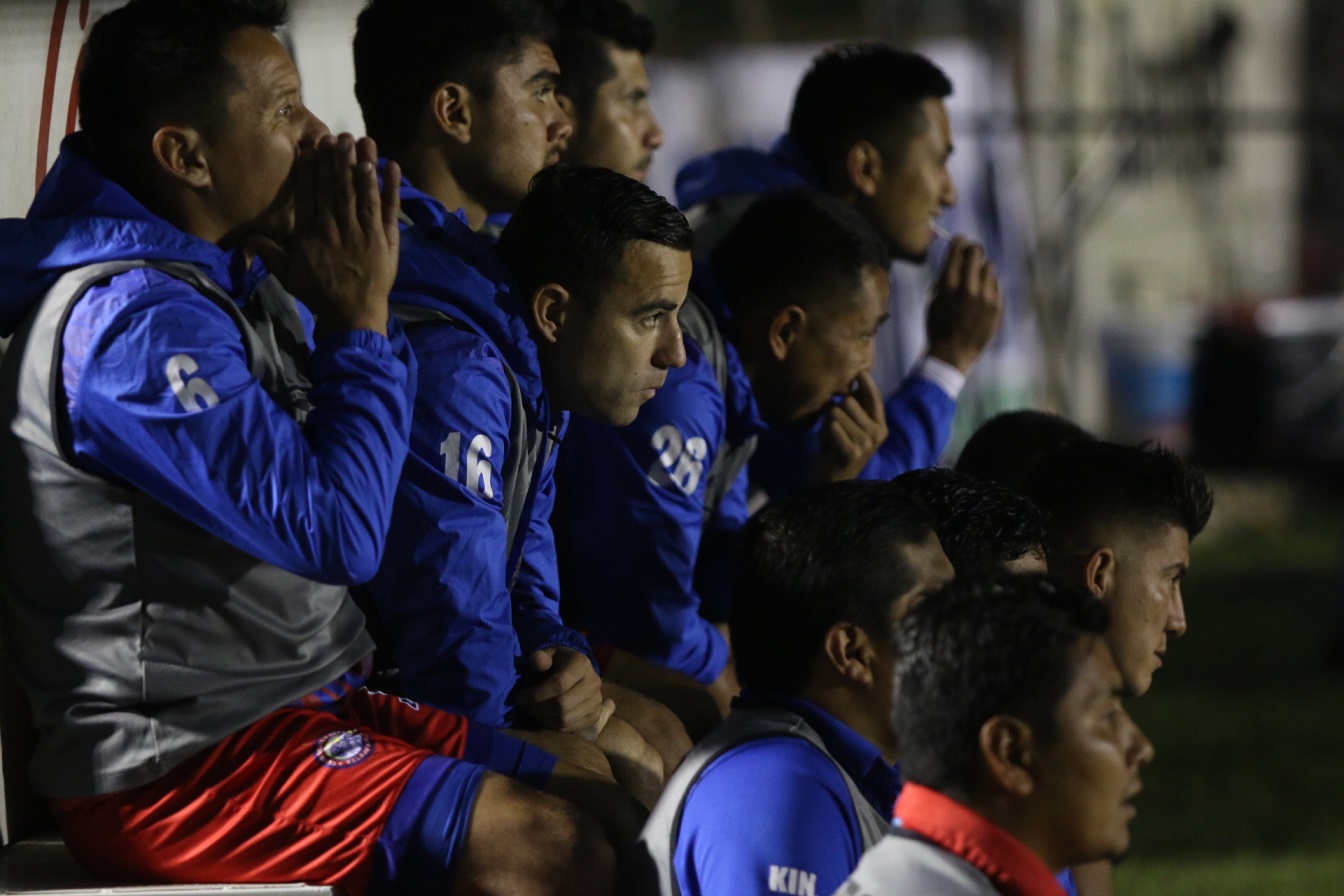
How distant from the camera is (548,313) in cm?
278

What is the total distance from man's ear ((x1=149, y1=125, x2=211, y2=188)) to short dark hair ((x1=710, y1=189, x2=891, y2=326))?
4.77 ft

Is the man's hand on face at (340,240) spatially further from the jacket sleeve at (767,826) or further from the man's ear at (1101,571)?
the man's ear at (1101,571)

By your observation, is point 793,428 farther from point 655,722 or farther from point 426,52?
point 426,52

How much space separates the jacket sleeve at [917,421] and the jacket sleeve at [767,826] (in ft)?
6.05

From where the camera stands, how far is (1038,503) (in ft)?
10.2

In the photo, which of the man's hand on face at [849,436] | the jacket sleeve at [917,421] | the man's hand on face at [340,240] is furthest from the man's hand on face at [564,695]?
the jacket sleeve at [917,421]

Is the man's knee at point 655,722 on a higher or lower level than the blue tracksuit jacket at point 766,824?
lower

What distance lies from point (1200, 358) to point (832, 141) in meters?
9.25

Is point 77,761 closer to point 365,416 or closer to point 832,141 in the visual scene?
point 365,416

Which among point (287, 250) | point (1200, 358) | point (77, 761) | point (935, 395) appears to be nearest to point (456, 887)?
point (77, 761)

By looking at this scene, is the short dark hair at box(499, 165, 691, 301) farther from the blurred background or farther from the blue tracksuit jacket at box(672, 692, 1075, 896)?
the blurred background

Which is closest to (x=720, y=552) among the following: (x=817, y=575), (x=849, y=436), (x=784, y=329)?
(x=849, y=436)

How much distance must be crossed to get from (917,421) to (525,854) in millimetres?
1958

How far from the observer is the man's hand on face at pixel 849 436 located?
11.5 ft
